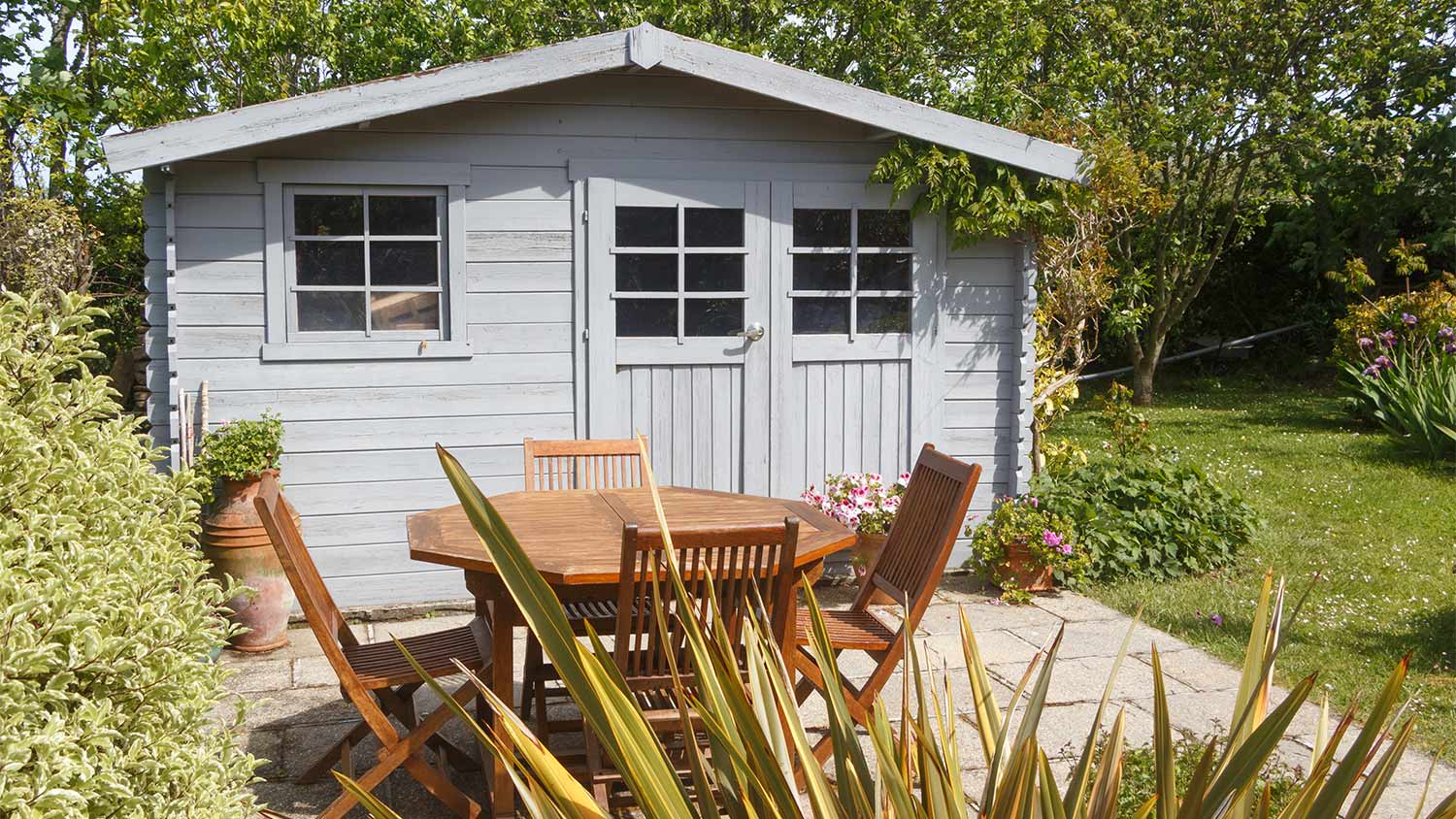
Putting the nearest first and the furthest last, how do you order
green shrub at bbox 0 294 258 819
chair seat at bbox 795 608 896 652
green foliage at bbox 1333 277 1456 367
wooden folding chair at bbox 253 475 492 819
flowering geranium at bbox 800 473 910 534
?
green shrub at bbox 0 294 258 819
wooden folding chair at bbox 253 475 492 819
chair seat at bbox 795 608 896 652
flowering geranium at bbox 800 473 910 534
green foliage at bbox 1333 277 1456 367

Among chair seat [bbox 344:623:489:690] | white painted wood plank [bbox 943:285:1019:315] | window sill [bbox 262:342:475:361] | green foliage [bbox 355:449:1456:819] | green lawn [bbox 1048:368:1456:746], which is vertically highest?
white painted wood plank [bbox 943:285:1019:315]

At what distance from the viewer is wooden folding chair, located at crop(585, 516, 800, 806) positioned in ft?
9.75

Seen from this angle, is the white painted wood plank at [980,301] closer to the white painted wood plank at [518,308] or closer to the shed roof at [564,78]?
the shed roof at [564,78]

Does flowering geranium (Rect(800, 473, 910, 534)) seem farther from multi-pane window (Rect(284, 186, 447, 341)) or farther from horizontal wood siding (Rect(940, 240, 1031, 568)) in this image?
multi-pane window (Rect(284, 186, 447, 341))

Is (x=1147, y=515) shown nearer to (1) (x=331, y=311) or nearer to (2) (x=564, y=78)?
(2) (x=564, y=78)

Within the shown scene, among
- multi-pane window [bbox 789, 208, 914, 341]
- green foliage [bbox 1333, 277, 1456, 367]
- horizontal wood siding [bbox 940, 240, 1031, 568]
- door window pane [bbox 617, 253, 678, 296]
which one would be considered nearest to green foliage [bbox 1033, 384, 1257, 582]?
horizontal wood siding [bbox 940, 240, 1031, 568]

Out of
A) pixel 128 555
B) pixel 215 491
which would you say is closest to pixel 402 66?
pixel 215 491

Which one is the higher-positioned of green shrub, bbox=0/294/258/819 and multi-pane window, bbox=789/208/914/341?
multi-pane window, bbox=789/208/914/341

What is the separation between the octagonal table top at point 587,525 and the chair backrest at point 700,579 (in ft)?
0.22

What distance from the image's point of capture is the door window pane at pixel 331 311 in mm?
5906

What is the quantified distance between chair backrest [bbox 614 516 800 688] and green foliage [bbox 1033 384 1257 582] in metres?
3.81

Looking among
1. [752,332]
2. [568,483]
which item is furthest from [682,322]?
[568,483]

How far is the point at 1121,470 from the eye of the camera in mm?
7281

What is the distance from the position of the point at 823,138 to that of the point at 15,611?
5547mm
